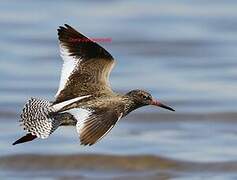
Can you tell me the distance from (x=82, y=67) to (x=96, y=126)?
1437 mm

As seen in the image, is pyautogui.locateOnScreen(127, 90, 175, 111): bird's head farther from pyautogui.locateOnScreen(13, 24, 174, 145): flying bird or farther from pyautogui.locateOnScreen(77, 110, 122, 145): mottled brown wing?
pyautogui.locateOnScreen(77, 110, 122, 145): mottled brown wing

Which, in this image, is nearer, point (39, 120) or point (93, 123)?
point (93, 123)

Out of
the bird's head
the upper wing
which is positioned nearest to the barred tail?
the upper wing

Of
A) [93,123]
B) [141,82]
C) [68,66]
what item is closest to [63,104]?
[68,66]

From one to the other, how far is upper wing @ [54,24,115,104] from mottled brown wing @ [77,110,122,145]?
881 millimetres

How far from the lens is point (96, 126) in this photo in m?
9.62

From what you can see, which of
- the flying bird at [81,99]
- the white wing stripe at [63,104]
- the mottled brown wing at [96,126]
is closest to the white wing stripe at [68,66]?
the flying bird at [81,99]

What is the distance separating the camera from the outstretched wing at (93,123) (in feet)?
31.0

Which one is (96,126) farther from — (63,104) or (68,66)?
(68,66)

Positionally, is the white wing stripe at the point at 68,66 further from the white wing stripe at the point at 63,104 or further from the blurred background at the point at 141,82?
the blurred background at the point at 141,82

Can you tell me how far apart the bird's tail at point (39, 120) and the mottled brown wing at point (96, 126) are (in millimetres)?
477

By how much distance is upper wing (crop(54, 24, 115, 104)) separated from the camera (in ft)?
35.4

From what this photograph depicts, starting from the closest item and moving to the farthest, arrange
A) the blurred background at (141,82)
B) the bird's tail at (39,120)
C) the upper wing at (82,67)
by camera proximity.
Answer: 1. the bird's tail at (39,120)
2. the upper wing at (82,67)
3. the blurred background at (141,82)
